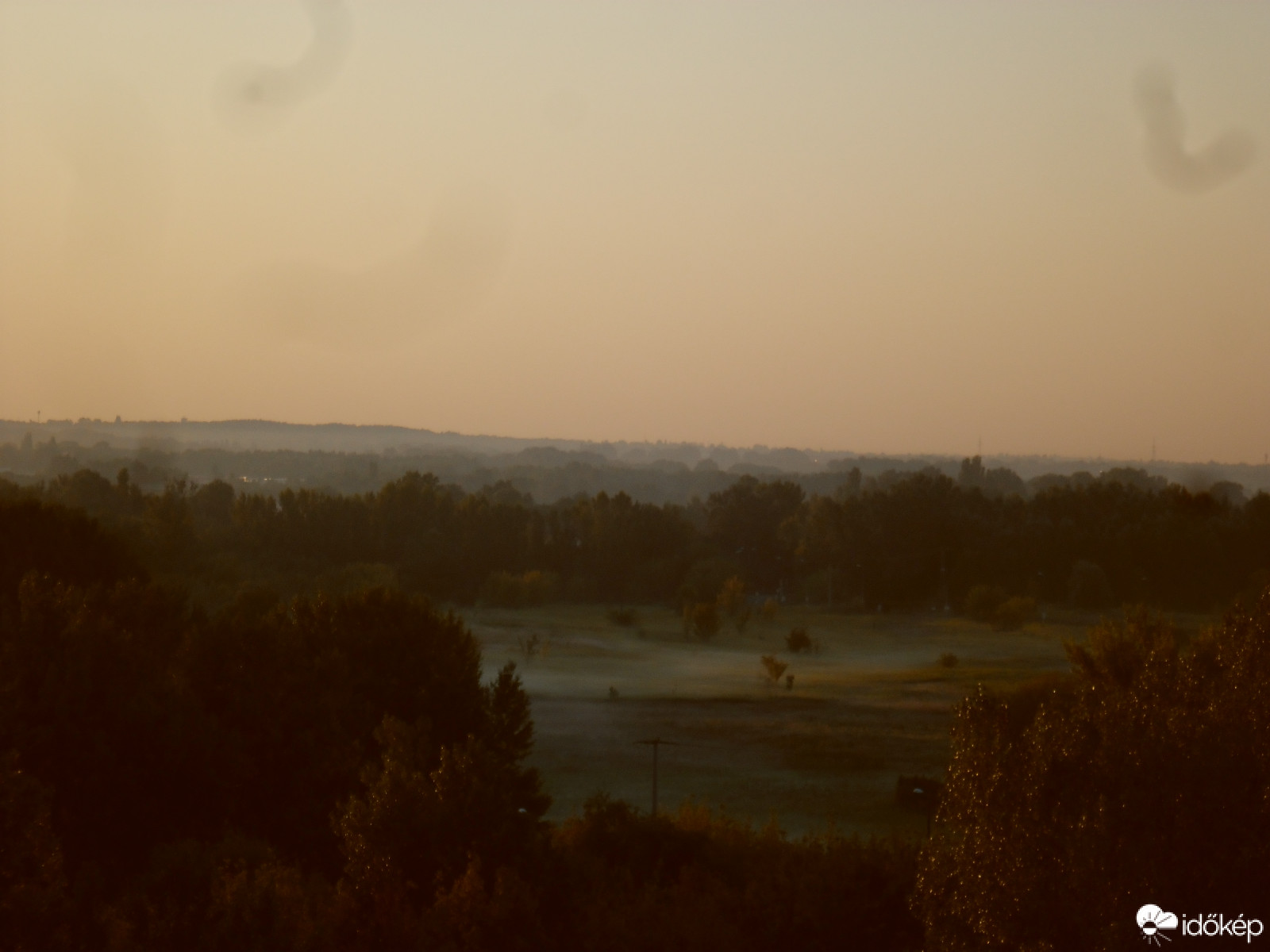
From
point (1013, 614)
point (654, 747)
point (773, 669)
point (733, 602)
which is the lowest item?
point (773, 669)

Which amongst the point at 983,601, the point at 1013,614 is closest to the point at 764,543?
the point at 983,601

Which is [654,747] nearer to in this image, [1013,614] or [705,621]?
[705,621]

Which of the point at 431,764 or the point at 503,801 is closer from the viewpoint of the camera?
the point at 503,801

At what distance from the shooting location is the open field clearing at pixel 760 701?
1427 inches

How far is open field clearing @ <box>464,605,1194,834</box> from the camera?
36.2m

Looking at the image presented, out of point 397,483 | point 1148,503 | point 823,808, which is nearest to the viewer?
point 823,808

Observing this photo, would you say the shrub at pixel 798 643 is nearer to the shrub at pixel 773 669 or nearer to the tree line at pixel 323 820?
the shrub at pixel 773 669

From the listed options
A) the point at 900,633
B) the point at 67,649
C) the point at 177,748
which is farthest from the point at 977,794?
the point at 900,633

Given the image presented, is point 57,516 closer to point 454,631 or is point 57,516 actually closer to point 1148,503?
point 454,631

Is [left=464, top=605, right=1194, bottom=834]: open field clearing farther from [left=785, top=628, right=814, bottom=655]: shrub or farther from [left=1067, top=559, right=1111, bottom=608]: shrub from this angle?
[left=1067, top=559, right=1111, bottom=608]: shrub

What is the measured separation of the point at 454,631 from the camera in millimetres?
29359

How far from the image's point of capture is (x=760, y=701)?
5159 centimetres

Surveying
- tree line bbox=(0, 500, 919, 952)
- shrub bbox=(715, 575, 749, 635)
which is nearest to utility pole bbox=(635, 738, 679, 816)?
tree line bbox=(0, 500, 919, 952)

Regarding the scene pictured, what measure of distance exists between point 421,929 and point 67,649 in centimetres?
843
